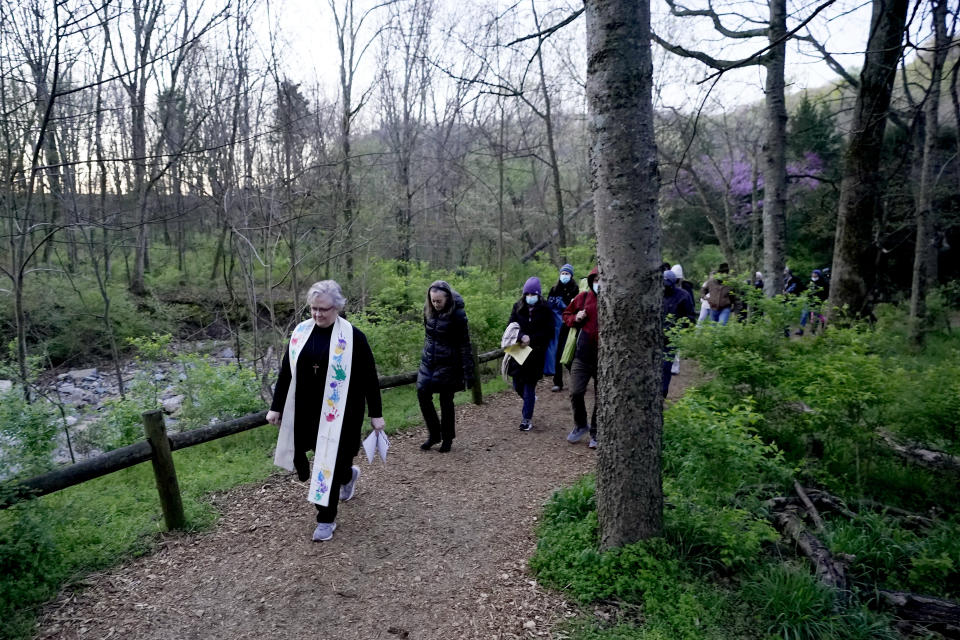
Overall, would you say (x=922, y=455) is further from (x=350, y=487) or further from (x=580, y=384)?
(x=350, y=487)

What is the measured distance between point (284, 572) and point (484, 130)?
1462 centimetres

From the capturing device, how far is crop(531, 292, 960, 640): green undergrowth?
3086mm

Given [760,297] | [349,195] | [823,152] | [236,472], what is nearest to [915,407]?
[760,297]

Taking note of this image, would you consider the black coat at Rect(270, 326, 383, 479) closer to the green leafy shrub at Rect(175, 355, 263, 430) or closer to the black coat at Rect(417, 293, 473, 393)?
the black coat at Rect(417, 293, 473, 393)

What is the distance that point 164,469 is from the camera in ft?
12.6

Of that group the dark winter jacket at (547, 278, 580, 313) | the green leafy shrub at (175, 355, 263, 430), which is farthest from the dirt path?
the dark winter jacket at (547, 278, 580, 313)

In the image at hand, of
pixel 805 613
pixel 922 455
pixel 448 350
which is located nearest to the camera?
pixel 805 613

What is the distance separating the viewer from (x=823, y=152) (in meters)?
19.3

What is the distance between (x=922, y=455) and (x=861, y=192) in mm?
3200

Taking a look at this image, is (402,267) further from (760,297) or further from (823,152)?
(823,152)

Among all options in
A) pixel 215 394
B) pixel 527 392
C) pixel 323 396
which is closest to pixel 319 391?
pixel 323 396

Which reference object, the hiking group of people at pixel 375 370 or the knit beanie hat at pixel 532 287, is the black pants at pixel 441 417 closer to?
the hiking group of people at pixel 375 370

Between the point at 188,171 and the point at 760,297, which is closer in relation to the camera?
the point at 760,297

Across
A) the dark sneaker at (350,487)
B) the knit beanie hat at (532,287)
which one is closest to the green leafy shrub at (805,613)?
the dark sneaker at (350,487)
